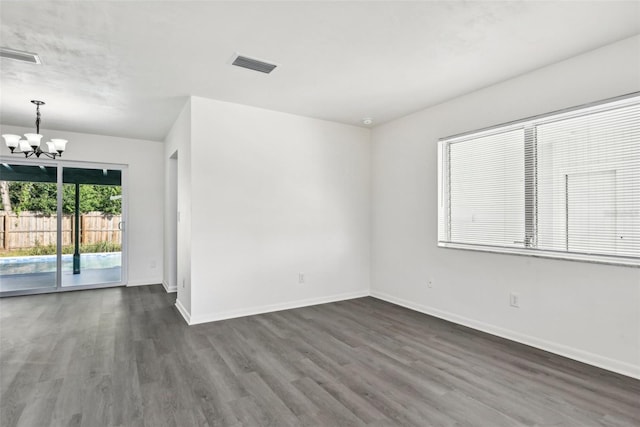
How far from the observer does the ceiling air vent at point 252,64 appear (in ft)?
10.0

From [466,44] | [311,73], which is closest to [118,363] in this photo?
[311,73]

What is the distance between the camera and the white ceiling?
2.33 metres

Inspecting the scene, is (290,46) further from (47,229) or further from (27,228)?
(27,228)

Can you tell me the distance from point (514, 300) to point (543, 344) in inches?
17.8

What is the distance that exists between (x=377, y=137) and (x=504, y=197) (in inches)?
88.0

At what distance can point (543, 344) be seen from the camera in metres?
3.15

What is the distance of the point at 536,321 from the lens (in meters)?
3.22

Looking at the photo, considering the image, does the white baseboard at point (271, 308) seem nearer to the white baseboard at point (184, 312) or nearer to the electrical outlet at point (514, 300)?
the white baseboard at point (184, 312)

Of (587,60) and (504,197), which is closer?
(587,60)

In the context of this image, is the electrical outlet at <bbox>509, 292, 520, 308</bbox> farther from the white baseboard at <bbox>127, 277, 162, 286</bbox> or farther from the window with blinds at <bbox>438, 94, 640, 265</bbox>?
the white baseboard at <bbox>127, 277, 162, 286</bbox>

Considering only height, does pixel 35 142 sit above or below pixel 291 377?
above

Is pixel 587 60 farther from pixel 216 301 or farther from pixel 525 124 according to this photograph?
pixel 216 301

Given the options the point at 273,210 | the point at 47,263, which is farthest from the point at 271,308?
the point at 47,263

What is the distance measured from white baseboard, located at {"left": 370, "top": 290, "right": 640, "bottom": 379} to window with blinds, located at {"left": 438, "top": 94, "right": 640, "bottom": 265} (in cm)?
83
